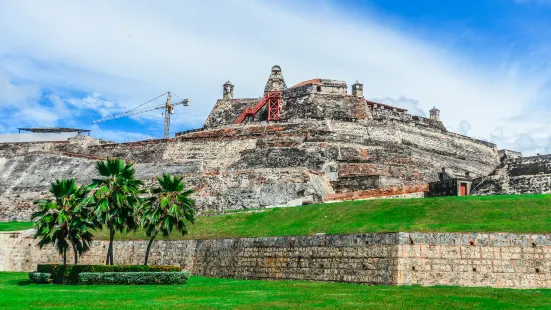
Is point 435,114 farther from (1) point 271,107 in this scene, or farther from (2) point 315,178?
(2) point 315,178

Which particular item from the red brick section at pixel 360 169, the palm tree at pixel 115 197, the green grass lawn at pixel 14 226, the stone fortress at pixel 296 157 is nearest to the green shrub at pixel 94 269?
the palm tree at pixel 115 197

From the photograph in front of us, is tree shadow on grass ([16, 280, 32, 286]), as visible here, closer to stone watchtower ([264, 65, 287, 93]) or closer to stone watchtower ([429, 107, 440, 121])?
stone watchtower ([264, 65, 287, 93])

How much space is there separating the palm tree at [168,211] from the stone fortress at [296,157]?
10.2 meters

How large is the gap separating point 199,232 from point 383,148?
24.4 meters

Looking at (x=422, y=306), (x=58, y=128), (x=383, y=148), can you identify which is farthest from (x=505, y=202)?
(x=58, y=128)

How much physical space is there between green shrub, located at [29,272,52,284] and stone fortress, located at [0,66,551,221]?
48.8ft

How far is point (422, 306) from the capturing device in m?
16.2

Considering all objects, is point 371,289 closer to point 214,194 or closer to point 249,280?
point 249,280

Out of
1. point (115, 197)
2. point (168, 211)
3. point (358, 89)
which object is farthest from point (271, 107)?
point (115, 197)

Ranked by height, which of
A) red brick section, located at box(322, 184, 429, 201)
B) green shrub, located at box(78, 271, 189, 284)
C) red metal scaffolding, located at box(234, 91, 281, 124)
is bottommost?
green shrub, located at box(78, 271, 189, 284)

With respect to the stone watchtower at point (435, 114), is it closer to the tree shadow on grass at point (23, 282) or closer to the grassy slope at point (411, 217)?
the grassy slope at point (411, 217)

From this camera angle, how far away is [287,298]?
18.7 metres

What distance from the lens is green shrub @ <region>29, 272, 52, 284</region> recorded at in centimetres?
2808

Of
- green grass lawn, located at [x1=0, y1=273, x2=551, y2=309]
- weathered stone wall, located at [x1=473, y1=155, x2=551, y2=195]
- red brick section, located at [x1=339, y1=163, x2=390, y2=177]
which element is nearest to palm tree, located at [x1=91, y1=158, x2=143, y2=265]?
green grass lawn, located at [x1=0, y1=273, x2=551, y2=309]
